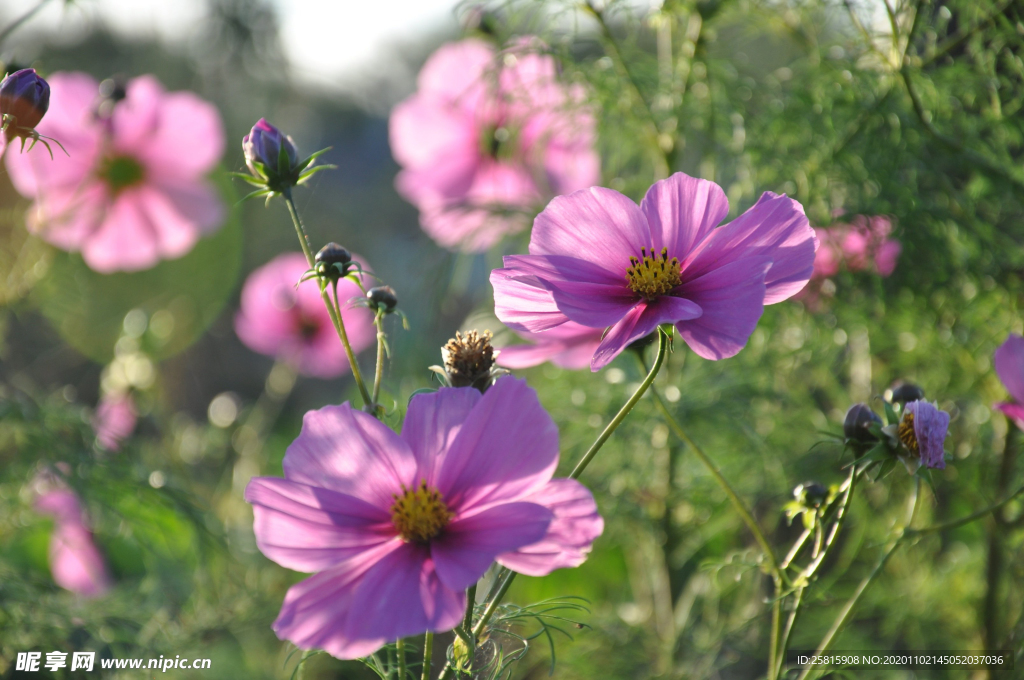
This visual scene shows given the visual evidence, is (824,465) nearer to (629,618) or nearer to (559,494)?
(629,618)

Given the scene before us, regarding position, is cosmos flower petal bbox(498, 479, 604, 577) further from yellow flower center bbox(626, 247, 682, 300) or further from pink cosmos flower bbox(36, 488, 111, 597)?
pink cosmos flower bbox(36, 488, 111, 597)

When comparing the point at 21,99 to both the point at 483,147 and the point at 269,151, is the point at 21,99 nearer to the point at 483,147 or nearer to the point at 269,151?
the point at 269,151

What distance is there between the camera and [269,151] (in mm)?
339

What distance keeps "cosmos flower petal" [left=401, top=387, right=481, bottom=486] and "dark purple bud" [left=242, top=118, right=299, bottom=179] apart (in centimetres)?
12

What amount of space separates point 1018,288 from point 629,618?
46 centimetres

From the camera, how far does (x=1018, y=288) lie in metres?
0.57

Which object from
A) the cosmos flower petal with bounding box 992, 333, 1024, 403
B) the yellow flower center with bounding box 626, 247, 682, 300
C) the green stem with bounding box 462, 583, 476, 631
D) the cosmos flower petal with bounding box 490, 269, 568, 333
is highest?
the yellow flower center with bounding box 626, 247, 682, 300

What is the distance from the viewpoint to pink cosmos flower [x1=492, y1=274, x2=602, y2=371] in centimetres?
33

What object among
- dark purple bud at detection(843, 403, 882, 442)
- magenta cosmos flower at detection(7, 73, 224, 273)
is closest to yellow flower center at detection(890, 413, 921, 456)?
dark purple bud at detection(843, 403, 882, 442)

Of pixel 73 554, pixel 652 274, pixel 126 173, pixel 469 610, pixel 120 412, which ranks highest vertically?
pixel 652 274

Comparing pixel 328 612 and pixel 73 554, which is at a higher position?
pixel 328 612

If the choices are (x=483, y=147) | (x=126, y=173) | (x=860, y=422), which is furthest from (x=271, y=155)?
(x=126, y=173)

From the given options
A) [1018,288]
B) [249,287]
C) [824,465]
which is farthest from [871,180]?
[249,287]

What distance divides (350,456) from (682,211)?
0.17 meters
